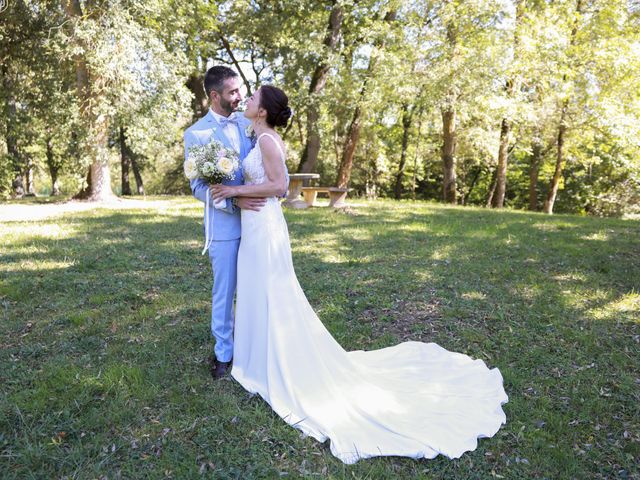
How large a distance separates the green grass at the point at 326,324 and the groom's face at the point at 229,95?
243 cm

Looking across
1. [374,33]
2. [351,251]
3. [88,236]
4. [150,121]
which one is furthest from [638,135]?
[88,236]

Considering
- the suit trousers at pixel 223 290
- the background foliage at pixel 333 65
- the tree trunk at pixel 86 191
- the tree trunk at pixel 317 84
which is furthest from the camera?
the tree trunk at pixel 317 84

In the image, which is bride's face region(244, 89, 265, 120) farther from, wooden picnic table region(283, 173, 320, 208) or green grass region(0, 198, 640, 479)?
wooden picnic table region(283, 173, 320, 208)

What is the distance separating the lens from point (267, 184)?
12.1 feet

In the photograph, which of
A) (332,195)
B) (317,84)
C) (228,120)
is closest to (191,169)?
(228,120)

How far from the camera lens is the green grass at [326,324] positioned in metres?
3.12

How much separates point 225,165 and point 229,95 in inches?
28.2

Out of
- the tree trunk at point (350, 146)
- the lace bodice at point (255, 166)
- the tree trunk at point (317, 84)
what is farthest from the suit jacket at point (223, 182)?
the tree trunk at point (350, 146)

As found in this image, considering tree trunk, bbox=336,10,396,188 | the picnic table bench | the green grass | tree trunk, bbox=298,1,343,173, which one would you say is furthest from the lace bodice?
tree trunk, bbox=336,10,396,188

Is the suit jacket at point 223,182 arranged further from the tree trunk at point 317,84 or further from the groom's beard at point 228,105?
the tree trunk at point 317,84

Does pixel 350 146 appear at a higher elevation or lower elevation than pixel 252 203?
higher

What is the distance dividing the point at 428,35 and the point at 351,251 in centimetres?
1265

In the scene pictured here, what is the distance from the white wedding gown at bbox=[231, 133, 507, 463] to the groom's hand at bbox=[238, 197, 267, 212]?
53 mm

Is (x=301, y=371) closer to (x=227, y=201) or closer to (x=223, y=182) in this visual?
(x=227, y=201)
